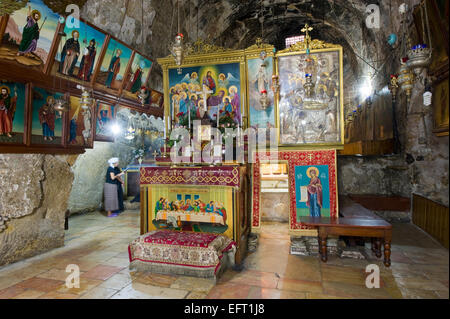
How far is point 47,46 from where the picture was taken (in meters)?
4.79

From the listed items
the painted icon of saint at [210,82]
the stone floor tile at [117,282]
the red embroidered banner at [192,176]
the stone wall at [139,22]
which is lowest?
the stone floor tile at [117,282]

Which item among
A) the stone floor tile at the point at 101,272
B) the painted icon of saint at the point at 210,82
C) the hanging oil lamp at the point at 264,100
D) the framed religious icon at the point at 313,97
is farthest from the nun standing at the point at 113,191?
the framed religious icon at the point at 313,97

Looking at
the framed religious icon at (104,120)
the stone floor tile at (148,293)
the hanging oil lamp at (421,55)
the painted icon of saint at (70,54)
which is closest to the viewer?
the hanging oil lamp at (421,55)

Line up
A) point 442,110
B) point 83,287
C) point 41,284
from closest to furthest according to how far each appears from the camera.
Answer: point 442,110, point 83,287, point 41,284

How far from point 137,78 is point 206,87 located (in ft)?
8.55

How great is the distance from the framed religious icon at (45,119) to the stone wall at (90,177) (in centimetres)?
332

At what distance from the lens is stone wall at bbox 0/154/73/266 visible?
4422 mm

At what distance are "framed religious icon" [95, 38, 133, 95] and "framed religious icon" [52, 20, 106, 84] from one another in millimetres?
247

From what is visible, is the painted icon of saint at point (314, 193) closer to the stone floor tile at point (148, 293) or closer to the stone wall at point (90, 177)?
the stone floor tile at point (148, 293)

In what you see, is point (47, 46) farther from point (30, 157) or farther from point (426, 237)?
point (426, 237)

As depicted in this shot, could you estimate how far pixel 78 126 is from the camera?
19.6 feet

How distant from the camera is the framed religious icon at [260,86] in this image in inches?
219

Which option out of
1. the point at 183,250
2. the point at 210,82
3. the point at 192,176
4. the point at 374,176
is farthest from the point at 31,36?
the point at 374,176

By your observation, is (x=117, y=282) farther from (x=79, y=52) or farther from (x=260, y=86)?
(x=79, y=52)
